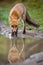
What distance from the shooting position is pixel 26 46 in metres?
9.12

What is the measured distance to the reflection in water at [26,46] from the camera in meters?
8.18

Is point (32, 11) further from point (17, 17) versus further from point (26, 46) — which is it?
point (26, 46)

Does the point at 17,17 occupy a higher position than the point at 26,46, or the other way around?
the point at 17,17

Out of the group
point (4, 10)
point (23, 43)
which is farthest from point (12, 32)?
point (4, 10)

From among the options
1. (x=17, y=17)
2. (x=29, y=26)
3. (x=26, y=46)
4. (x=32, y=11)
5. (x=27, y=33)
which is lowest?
(x=32, y=11)

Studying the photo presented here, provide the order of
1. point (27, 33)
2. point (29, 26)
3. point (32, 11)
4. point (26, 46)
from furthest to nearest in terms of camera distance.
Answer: point (32, 11) → point (29, 26) → point (27, 33) → point (26, 46)

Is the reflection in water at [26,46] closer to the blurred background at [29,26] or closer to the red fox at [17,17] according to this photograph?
the blurred background at [29,26]

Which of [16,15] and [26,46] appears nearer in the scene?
[26,46]

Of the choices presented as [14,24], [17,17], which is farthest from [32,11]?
[14,24]

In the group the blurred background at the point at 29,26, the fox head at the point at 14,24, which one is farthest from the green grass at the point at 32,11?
the fox head at the point at 14,24

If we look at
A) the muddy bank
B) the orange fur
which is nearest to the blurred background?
the muddy bank

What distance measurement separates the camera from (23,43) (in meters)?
9.49

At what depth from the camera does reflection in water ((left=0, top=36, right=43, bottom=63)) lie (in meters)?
8.18

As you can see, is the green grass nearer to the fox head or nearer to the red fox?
the red fox
